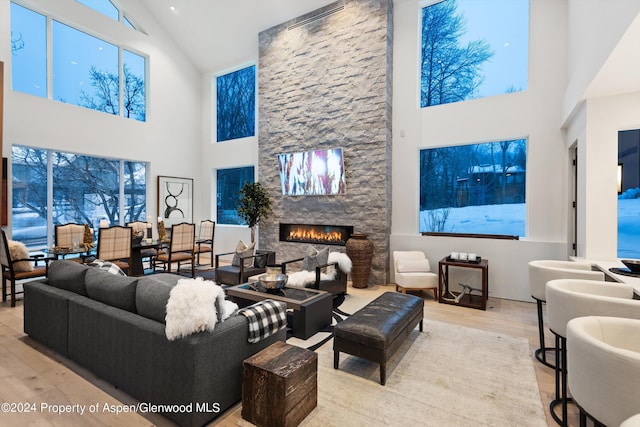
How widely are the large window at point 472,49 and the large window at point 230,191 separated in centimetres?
472

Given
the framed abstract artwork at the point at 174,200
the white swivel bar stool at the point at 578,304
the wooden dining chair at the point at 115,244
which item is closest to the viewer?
the white swivel bar stool at the point at 578,304

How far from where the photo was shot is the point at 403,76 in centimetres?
560

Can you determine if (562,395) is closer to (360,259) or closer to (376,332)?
(376,332)

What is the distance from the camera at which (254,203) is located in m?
6.79

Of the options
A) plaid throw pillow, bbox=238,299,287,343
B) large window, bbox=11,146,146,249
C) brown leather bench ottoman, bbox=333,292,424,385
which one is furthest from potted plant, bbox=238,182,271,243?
plaid throw pillow, bbox=238,299,287,343

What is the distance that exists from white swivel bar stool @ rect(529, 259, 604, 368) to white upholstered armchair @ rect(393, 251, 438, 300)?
1.70 m

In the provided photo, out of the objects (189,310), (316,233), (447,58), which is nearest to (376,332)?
(189,310)

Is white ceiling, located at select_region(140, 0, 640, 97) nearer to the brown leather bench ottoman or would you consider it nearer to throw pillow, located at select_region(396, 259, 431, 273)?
throw pillow, located at select_region(396, 259, 431, 273)

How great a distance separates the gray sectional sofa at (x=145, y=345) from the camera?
1.84 metres

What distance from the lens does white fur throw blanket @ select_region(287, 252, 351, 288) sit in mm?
3971

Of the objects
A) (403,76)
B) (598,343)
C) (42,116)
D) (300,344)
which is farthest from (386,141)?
(42,116)

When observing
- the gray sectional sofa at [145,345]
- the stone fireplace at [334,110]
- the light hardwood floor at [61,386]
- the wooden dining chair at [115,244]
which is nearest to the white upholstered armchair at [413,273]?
the stone fireplace at [334,110]

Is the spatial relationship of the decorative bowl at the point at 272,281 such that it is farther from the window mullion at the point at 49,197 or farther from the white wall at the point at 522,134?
the window mullion at the point at 49,197

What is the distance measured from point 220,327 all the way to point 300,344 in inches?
52.7
